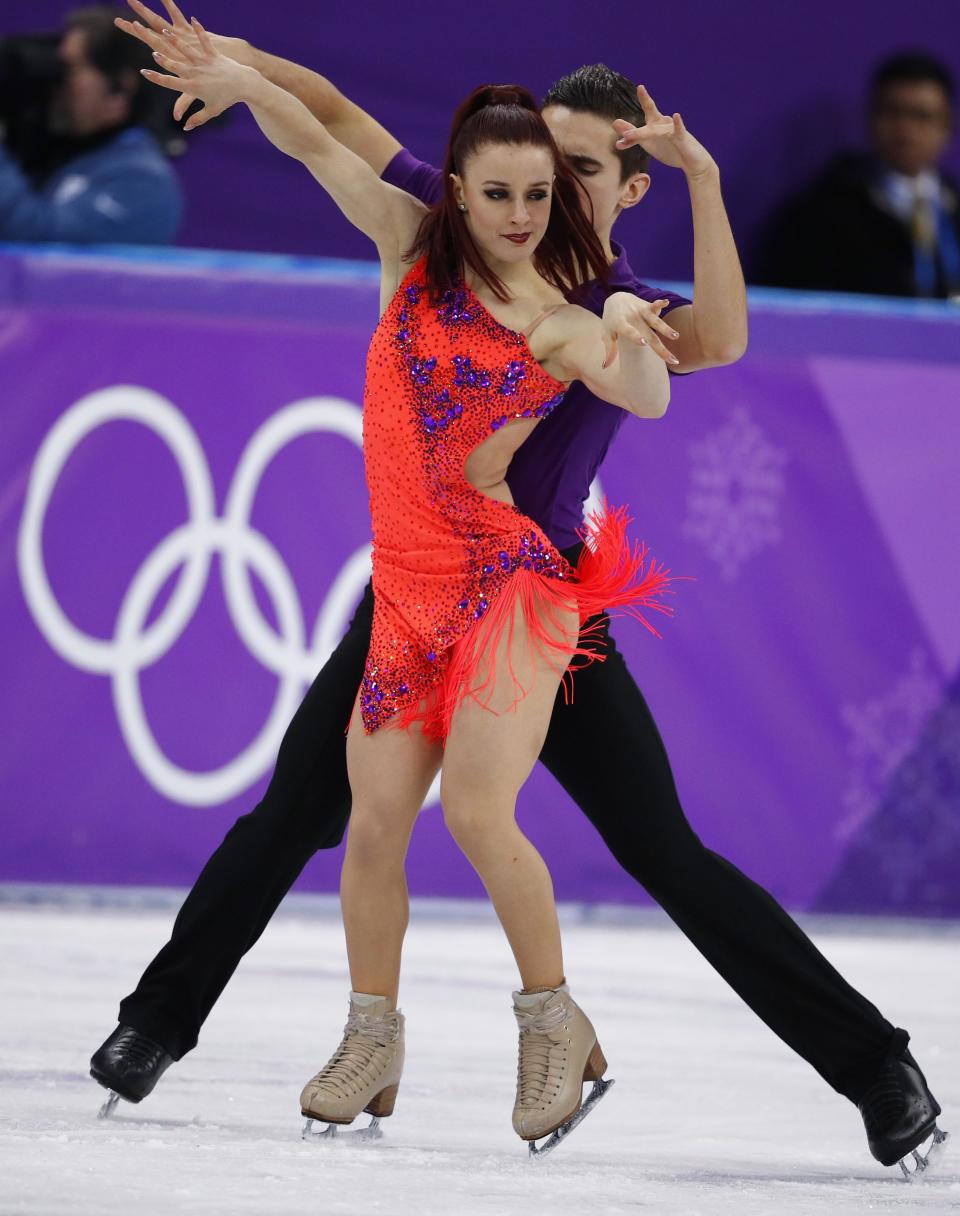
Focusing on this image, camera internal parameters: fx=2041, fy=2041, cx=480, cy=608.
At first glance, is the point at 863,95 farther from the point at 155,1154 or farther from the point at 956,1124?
the point at 155,1154

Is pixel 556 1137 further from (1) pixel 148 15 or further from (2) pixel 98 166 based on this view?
(2) pixel 98 166

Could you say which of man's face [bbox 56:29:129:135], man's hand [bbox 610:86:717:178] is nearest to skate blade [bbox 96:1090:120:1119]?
man's hand [bbox 610:86:717:178]

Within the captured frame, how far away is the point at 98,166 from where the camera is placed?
6113 millimetres

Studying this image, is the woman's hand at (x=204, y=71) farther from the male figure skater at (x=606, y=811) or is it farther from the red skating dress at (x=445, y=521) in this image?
the red skating dress at (x=445, y=521)

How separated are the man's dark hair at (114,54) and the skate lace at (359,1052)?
402cm

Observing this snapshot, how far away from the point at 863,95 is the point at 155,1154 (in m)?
6.59

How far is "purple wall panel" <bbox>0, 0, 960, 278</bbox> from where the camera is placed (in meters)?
7.53

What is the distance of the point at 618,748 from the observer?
9.87 feet

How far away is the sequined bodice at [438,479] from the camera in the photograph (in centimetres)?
295

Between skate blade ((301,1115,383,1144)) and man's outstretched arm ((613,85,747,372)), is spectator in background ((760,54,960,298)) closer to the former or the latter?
man's outstretched arm ((613,85,747,372))

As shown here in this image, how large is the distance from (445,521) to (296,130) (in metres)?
0.61

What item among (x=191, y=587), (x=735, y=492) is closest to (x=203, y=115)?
(x=191, y=587)

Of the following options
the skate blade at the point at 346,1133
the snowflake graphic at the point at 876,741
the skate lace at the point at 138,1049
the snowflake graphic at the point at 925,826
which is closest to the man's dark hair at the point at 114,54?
the snowflake graphic at the point at 876,741

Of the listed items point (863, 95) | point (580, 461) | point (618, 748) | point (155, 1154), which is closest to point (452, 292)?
point (580, 461)
